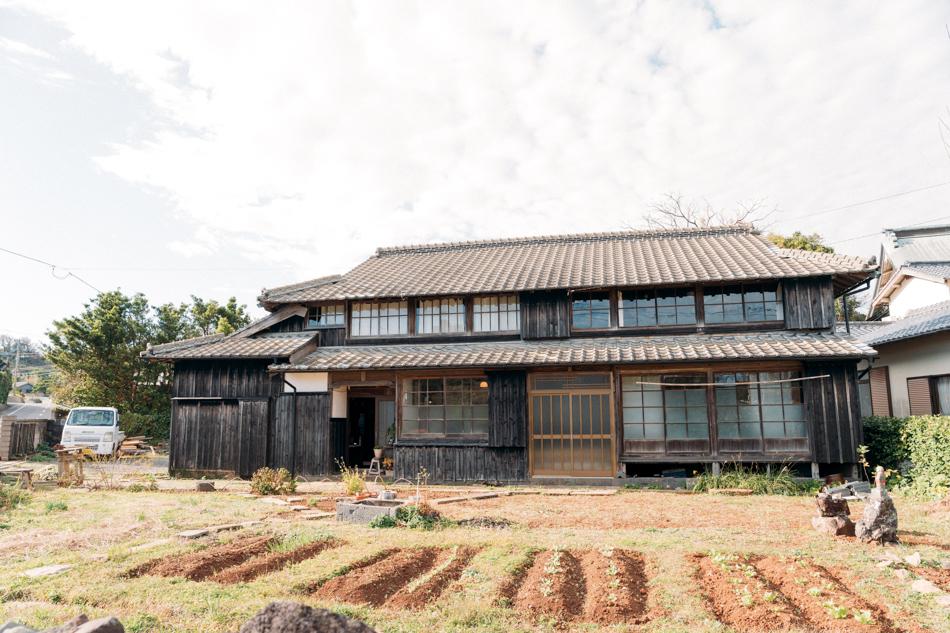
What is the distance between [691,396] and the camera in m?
14.0

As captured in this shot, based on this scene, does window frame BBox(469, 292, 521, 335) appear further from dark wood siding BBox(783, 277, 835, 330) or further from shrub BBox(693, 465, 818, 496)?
dark wood siding BBox(783, 277, 835, 330)

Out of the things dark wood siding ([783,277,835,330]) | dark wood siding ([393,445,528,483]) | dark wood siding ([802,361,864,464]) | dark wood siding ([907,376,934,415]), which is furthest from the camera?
dark wood siding ([907,376,934,415])

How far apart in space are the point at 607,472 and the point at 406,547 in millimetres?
7926

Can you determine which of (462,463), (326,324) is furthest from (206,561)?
(326,324)

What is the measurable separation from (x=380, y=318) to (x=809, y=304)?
1108 cm

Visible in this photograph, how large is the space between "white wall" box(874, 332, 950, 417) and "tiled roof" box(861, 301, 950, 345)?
37 centimetres

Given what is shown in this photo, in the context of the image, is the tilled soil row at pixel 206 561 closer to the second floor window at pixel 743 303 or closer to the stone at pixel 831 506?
the stone at pixel 831 506

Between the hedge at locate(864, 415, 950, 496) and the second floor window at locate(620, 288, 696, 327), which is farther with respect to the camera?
the second floor window at locate(620, 288, 696, 327)

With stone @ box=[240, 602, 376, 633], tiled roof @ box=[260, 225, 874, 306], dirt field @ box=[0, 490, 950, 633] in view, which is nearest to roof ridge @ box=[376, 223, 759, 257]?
tiled roof @ box=[260, 225, 874, 306]

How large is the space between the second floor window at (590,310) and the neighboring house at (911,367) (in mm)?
6128

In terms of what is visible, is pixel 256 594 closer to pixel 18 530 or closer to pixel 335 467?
pixel 18 530

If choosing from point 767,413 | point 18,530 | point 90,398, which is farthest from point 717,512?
point 90,398

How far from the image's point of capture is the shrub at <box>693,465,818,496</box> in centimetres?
1253

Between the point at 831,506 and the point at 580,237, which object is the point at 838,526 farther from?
the point at 580,237
